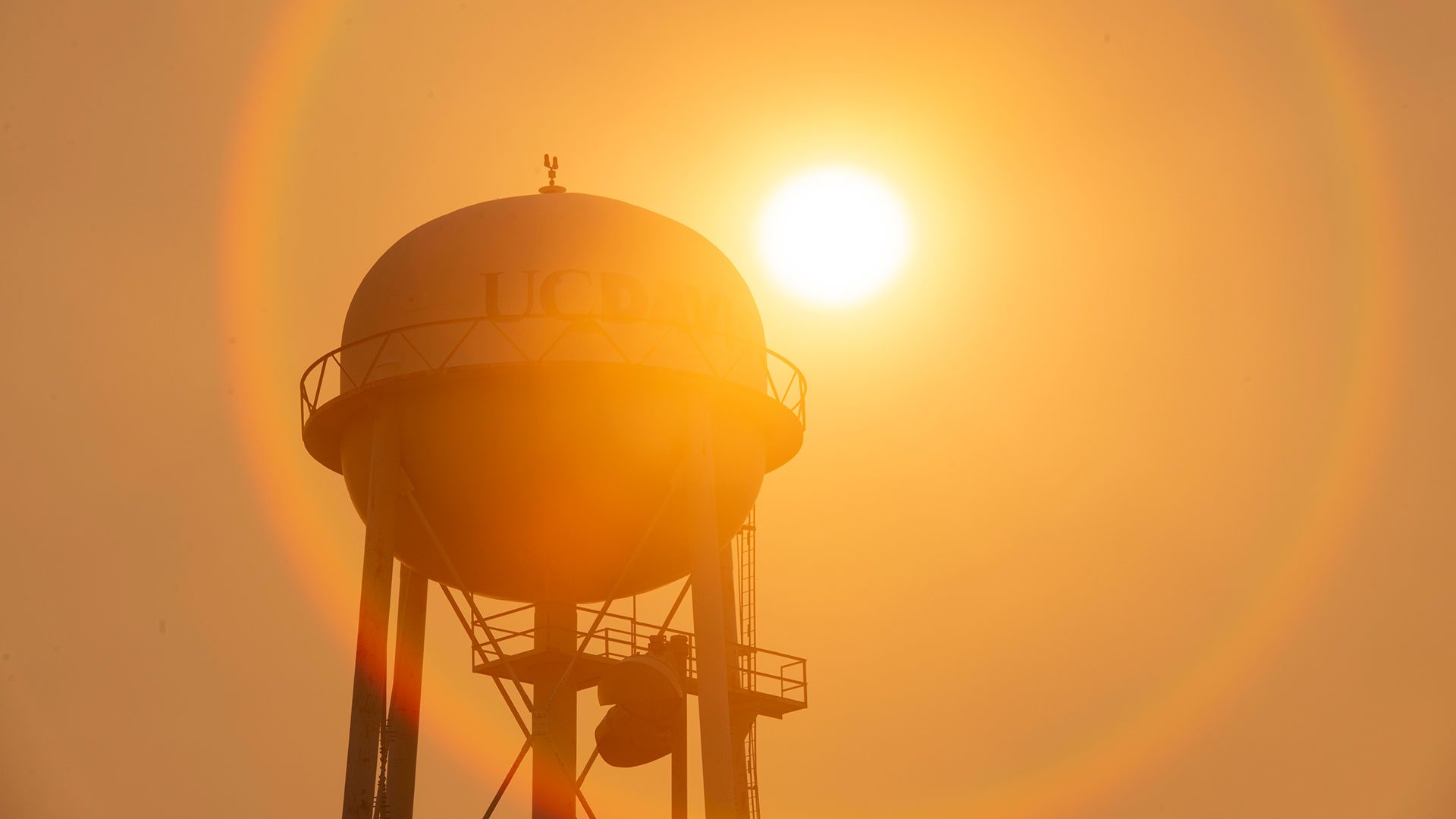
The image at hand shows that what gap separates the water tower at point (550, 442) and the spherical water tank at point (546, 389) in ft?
0.10

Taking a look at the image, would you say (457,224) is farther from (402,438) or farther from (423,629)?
(423,629)

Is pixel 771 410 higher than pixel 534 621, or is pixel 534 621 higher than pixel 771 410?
pixel 771 410

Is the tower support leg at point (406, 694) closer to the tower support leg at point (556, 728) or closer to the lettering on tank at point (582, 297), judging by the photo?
the tower support leg at point (556, 728)

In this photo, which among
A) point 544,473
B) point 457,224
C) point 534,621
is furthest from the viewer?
point 534,621

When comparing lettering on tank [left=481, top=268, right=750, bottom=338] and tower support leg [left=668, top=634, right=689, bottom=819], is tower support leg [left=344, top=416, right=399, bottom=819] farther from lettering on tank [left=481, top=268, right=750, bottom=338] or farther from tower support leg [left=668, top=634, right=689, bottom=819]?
tower support leg [left=668, top=634, right=689, bottom=819]

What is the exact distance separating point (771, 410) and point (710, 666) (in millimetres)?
4322

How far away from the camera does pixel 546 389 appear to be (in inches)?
794

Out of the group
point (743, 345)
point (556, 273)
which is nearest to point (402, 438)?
point (556, 273)

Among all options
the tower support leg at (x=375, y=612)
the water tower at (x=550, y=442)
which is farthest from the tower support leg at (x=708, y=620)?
Result: the tower support leg at (x=375, y=612)

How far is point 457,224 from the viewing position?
2181cm

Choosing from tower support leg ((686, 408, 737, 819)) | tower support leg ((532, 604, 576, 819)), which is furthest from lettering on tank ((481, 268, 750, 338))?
tower support leg ((532, 604, 576, 819))

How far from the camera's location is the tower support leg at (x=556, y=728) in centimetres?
2253

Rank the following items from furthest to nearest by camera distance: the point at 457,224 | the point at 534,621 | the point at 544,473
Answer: the point at 534,621, the point at 457,224, the point at 544,473

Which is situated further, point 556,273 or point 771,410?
point 771,410
